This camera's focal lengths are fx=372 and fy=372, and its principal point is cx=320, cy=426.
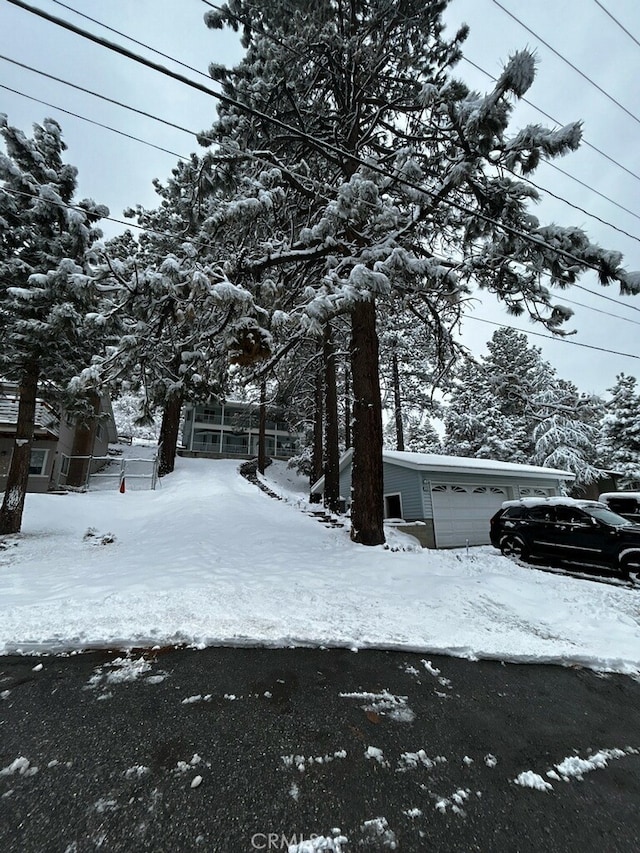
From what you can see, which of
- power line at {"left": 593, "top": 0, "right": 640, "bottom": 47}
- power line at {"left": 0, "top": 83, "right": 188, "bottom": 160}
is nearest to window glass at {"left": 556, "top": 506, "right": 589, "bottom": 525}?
power line at {"left": 593, "top": 0, "right": 640, "bottom": 47}

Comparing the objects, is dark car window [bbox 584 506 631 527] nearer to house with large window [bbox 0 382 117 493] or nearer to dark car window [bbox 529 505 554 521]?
dark car window [bbox 529 505 554 521]

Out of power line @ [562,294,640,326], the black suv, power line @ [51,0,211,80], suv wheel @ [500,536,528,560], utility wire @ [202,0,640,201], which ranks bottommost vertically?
suv wheel @ [500,536,528,560]

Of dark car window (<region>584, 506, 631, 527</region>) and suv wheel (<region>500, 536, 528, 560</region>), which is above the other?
dark car window (<region>584, 506, 631, 527</region>)

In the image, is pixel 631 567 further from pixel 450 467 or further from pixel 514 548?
pixel 450 467

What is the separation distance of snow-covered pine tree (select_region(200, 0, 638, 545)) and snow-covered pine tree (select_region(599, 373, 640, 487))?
18.4 m

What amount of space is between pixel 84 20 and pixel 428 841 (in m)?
7.39

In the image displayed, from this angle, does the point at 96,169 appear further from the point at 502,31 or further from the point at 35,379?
the point at 502,31

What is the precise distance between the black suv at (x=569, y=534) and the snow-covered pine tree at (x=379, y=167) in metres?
4.54

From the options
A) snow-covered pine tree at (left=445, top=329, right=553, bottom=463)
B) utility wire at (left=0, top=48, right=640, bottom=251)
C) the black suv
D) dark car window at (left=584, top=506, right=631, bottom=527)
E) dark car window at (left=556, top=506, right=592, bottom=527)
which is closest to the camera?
utility wire at (left=0, top=48, right=640, bottom=251)

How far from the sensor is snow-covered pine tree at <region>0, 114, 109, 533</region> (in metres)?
8.52

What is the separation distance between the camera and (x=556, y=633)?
4.31 meters

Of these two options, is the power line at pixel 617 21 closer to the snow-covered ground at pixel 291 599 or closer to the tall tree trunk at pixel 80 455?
the snow-covered ground at pixel 291 599

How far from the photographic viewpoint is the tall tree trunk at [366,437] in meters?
8.17

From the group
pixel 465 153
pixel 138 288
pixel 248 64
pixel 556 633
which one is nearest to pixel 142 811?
pixel 556 633
